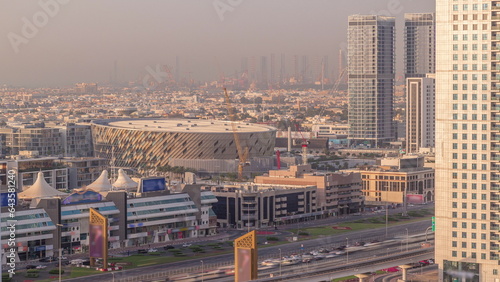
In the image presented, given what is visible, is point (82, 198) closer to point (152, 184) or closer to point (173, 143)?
point (152, 184)

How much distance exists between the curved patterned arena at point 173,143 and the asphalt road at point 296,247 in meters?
22.4

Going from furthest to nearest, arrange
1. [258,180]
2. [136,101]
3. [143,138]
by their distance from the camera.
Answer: [136,101] < [143,138] < [258,180]

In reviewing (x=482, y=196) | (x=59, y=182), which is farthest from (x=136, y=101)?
(x=482, y=196)

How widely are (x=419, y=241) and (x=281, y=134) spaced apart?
7268cm

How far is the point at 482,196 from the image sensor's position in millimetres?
38688

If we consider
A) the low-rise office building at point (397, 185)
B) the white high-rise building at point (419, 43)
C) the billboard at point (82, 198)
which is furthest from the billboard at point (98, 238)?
the white high-rise building at point (419, 43)

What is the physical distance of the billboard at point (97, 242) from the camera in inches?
1750

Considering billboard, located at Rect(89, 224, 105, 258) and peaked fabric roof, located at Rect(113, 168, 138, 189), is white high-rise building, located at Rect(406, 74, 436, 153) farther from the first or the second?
billboard, located at Rect(89, 224, 105, 258)

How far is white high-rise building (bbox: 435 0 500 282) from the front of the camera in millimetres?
38312

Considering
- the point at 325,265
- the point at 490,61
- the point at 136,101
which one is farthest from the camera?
the point at 136,101

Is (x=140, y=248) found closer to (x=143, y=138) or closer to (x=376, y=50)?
(x=143, y=138)

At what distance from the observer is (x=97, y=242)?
4466 centimetres

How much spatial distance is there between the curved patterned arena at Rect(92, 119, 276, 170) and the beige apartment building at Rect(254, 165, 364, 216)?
48.7 feet

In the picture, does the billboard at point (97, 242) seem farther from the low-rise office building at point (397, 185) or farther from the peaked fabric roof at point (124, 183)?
the low-rise office building at point (397, 185)
